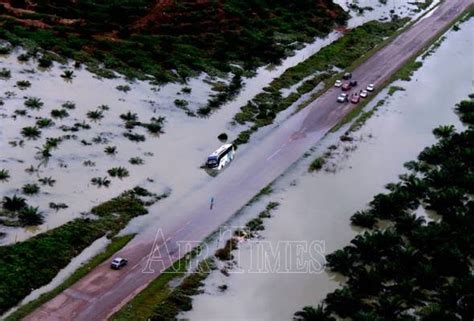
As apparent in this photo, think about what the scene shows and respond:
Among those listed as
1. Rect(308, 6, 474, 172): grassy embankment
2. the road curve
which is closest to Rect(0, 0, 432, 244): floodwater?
the road curve

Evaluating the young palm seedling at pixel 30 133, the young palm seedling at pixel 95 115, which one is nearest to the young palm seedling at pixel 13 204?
the young palm seedling at pixel 30 133

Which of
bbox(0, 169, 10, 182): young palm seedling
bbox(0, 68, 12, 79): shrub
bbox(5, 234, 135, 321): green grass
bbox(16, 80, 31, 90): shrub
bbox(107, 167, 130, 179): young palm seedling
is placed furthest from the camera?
bbox(0, 68, 12, 79): shrub

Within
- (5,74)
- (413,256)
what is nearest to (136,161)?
(5,74)

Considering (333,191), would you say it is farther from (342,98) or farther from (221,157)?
(342,98)

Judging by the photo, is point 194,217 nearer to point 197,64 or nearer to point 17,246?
point 17,246

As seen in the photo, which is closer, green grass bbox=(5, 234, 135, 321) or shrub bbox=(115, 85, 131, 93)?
green grass bbox=(5, 234, 135, 321)

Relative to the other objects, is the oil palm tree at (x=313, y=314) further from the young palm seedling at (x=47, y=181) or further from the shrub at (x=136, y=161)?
the young palm seedling at (x=47, y=181)

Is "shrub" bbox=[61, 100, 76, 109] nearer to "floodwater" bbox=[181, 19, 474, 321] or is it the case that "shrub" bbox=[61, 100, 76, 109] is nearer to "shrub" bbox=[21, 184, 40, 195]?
"shrub" bbox=[21, 184, 40, 195]
